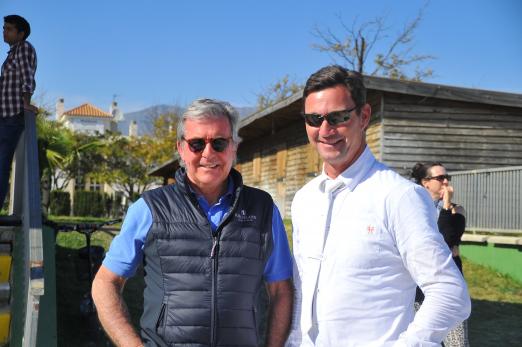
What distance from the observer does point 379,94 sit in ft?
48.5

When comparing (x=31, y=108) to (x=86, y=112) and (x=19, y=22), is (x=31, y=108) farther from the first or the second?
(x=86, y=112)

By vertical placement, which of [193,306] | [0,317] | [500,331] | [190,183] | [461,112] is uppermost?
[461,112]

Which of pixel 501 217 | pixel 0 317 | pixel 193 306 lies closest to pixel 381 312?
pixel 193 306

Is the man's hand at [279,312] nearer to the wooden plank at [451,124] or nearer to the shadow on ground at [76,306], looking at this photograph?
the shadow on ground at [76,306]

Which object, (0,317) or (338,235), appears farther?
(0,317)

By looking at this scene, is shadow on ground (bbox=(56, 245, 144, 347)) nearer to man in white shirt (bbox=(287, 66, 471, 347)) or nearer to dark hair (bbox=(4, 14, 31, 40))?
dark hair (bbox=(4, 14, 31, 40))

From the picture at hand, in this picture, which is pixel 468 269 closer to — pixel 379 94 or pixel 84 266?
pixel 379 94

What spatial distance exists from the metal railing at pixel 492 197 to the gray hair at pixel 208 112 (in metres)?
11.0

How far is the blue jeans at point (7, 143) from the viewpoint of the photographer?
6227 mm

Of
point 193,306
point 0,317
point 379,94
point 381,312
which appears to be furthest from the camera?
point 379,94

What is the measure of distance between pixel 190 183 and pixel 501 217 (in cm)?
1158

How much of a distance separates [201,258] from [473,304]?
8.85 metres

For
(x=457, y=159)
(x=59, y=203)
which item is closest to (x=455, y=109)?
(x=457, y=159)

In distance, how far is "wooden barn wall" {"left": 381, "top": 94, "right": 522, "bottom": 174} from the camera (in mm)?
14773
